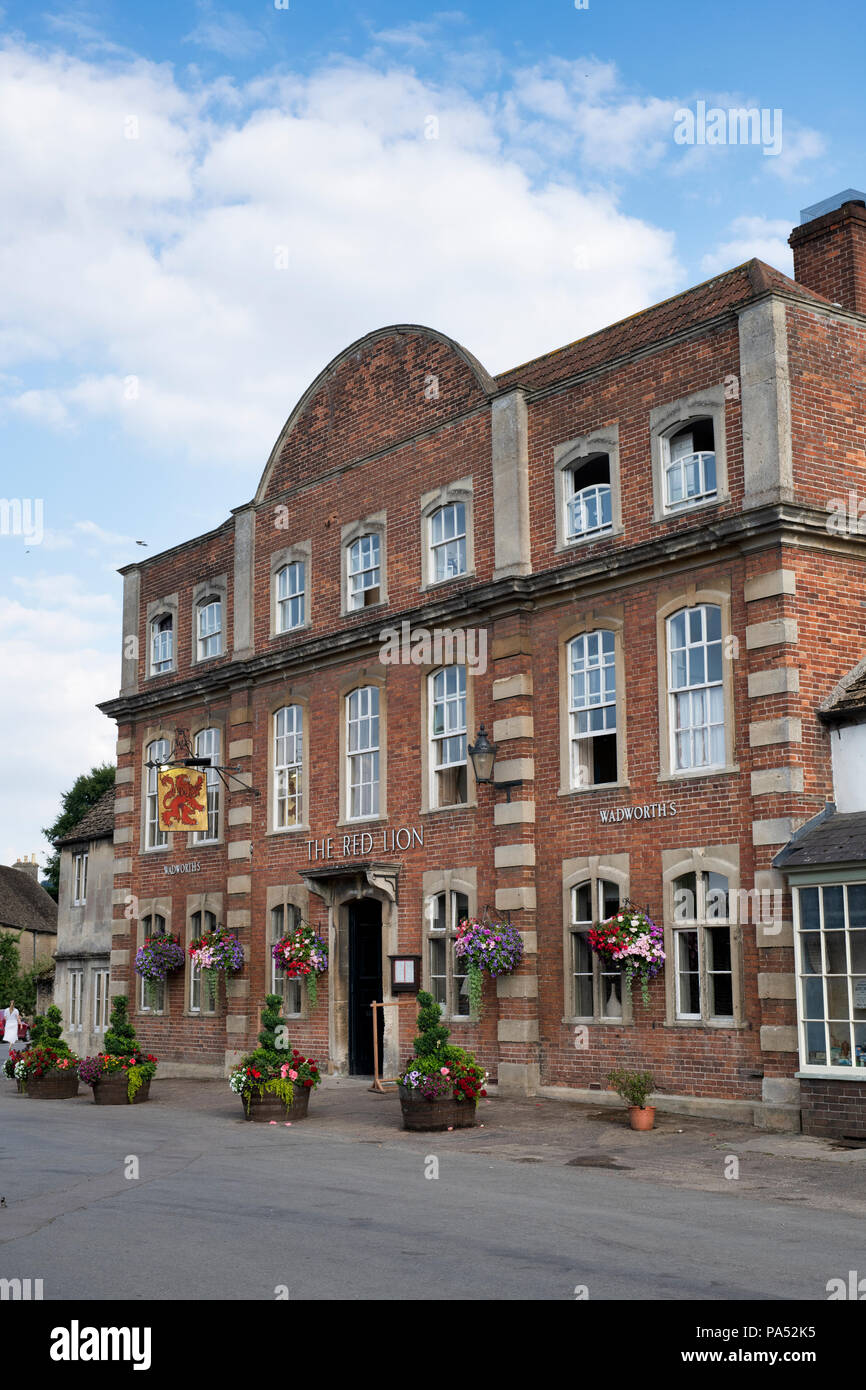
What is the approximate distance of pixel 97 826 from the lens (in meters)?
34.9

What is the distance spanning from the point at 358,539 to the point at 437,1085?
10605mm

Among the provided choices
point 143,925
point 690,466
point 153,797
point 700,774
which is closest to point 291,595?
point 153,797

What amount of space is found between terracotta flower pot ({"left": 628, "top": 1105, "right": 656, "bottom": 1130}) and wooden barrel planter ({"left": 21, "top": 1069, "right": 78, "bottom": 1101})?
431 inches

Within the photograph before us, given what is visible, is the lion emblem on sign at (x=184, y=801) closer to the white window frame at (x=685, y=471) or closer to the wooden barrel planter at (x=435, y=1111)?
the wooden barrel planter at (x=435, y=1111)

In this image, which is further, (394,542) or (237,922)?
(237,922)

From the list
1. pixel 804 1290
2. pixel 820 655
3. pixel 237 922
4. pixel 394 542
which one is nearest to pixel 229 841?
pixel 237 922

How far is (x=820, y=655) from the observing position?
17578 mm

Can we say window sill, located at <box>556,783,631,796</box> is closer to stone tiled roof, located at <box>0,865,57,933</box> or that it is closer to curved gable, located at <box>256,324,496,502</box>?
curved gable, located at <box>256,324,496,502</box>

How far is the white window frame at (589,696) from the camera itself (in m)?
19.8

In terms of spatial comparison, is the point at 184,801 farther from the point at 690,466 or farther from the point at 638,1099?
the point at 638,1099

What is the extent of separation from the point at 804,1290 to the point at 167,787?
1890 cm

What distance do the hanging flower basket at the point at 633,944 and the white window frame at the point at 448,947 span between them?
3.35 meters
